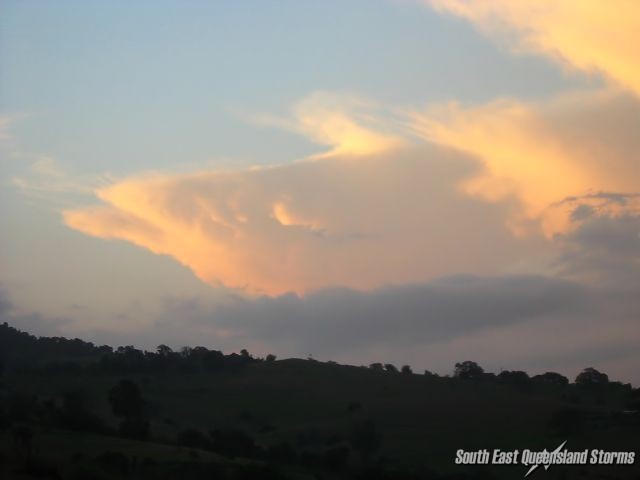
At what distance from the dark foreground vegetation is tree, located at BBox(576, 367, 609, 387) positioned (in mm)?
279

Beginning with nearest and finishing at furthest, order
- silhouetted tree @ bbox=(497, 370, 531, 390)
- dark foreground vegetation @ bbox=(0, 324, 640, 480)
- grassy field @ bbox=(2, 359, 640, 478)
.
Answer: dark foreground vegetation @ bbox=(0, 324, 640, 480), grassy field @ bbox=(2, 359, 640, 478), silhouetted tree @ bbox=(497, 370, 531, 390)

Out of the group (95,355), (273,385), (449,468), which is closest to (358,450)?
(449,468)

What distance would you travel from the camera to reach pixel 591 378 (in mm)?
134500

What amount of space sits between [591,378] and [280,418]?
50565mm

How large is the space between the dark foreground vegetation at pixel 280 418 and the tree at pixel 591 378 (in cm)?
28

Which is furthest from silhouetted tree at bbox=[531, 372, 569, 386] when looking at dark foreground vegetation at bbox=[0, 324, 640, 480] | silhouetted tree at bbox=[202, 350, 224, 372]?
silhouetted tree at bbox=[202, 350, 224, 372]

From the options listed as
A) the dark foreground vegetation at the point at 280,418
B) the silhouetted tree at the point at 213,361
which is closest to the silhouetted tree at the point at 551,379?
the dark foreground vegetation at the point at 280,418

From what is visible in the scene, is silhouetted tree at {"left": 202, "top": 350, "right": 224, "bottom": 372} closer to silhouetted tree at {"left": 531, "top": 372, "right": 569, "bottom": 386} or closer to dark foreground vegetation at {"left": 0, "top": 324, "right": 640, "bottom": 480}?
dark foreground vegetation at {"left": 0, "top": 324, "right": 640, "bottom": 480}

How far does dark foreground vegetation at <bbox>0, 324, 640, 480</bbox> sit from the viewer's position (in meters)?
54.6

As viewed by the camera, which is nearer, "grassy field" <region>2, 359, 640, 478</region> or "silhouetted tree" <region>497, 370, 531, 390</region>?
"grassy field" <region>2, 359, 640, 478</region>

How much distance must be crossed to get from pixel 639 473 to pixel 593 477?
7.40 feet

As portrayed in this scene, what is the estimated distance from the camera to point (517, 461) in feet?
186

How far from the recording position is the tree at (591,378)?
131 m

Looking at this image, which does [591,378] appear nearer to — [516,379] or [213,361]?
[516,379]
